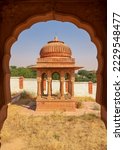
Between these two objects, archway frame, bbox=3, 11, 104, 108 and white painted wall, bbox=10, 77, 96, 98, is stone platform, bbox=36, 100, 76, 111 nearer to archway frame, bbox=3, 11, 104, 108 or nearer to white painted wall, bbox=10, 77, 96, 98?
white painted wall, bbox=10, 77, 96, 98

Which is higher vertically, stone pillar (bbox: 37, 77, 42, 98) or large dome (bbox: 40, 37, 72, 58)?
large dome (bbox: 40, 37, 72, 58)

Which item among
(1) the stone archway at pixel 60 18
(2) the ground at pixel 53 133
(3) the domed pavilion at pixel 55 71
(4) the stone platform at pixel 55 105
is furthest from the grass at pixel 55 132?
(1) the stone archway at pixel 60 18

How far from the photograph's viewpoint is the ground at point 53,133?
6672 mm

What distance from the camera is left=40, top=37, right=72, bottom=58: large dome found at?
12.5 metres

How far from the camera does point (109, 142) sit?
1906 mm

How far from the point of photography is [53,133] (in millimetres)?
7762

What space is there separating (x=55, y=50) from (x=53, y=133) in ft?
19.0

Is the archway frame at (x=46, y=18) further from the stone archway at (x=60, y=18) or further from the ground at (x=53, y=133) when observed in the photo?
the ground at (x=53, y=133)

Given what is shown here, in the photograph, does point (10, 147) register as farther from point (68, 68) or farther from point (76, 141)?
point (68, 68)

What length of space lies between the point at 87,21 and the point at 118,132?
3.85 feet

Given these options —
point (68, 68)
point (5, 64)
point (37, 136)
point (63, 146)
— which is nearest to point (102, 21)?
point (5, 64)

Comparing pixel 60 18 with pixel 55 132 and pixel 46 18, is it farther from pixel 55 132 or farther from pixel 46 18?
pixel 55 132

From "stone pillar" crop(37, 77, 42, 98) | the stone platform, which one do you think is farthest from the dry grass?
"stone pillar" crop(37, 77, 42, 98)

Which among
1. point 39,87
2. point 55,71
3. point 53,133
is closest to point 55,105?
point 39,87
